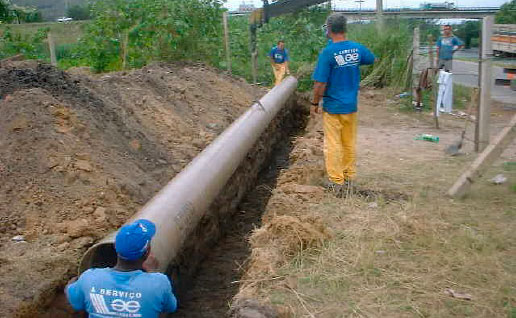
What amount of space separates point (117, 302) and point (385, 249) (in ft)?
7.23

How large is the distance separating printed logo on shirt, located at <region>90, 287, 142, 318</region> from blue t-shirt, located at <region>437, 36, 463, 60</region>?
8608mm

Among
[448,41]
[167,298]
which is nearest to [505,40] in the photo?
[448,41]

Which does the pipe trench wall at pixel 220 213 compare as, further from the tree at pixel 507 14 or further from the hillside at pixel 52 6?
the hillside at pixel 52 6

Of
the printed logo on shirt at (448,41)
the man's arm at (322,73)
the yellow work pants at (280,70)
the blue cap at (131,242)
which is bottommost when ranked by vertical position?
the blue cap at (131,242)

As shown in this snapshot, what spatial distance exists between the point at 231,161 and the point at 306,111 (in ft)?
22.1

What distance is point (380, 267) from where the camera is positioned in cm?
368

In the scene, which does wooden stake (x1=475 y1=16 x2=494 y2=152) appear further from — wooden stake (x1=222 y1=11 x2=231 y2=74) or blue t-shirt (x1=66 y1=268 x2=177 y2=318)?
wooden stake (x1=222 y1=11 x2=231 y2=74)

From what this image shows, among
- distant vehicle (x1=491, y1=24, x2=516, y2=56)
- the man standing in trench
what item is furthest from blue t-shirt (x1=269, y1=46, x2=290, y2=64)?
the man standing in trench

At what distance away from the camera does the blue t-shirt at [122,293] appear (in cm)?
250

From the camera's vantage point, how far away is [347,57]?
5176mm

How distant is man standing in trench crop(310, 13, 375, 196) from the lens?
203 inches

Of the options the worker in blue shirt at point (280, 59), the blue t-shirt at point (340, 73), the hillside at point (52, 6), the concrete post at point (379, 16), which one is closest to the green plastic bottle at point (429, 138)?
the blue t-shirt at point (340, 73)

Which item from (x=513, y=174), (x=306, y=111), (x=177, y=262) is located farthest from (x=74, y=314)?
(x=306, y=111)

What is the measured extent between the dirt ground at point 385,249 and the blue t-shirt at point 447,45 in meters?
4.00
